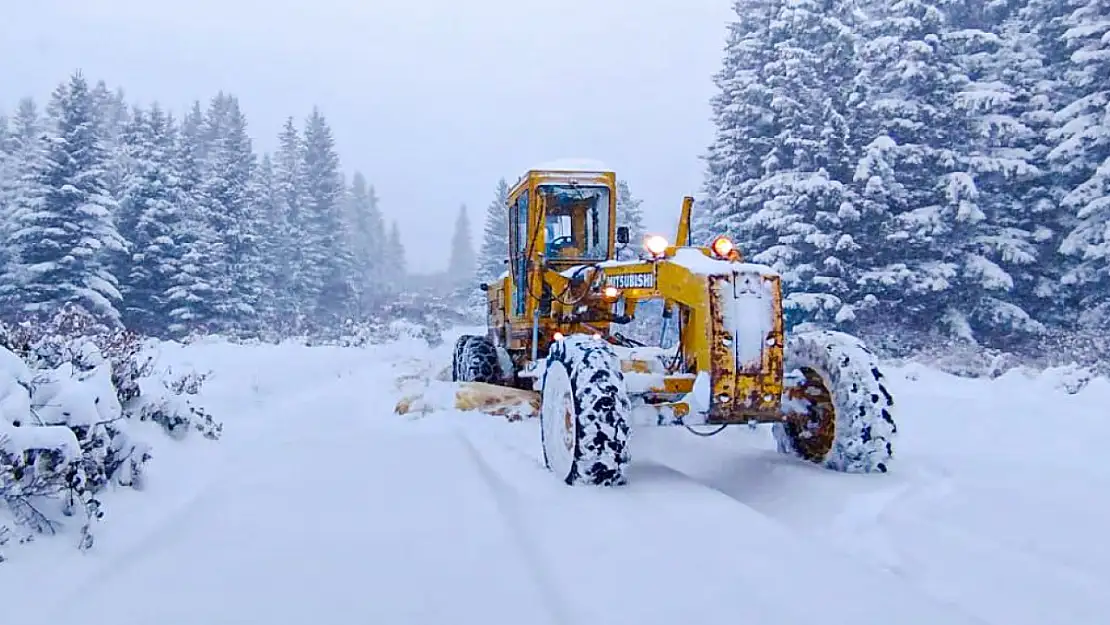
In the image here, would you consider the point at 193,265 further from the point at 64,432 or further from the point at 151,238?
the point at 64,432

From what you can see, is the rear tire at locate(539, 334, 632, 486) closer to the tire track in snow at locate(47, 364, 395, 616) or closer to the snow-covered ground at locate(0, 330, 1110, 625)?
the snow-covered ground at locate(0, 330, 1110, 625)

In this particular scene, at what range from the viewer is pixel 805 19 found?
21.7 m

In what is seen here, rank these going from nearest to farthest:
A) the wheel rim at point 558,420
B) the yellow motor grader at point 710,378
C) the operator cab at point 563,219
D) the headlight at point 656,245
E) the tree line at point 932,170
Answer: the yellow motor grader at point 710,378 < the wheel rim at point 558,420 < the headlight at point 656,245 < the operator cab at point 563,219 < the tree line at point 932,170

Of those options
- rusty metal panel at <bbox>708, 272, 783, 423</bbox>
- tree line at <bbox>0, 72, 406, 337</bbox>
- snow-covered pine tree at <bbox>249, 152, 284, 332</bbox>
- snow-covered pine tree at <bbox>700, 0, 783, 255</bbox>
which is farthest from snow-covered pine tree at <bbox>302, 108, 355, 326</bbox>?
rusty metal panel at <bbox>708, 272, 783, 423</bbox>

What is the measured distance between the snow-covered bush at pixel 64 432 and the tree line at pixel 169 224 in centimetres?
1414

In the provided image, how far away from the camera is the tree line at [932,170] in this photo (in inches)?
780

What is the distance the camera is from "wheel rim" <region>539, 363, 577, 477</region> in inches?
241

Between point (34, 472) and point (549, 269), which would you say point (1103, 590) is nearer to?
point (34, 472)

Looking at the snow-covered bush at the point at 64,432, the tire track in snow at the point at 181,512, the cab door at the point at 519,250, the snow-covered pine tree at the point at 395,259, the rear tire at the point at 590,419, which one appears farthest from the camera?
the snow-covered pine tree at the point at 395,259

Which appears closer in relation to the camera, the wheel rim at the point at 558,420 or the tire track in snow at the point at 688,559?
the tire track in snow at the point at 688,559

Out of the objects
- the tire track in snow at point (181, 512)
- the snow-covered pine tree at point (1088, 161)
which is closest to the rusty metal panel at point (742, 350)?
the tire track in snow at point (181, 512)

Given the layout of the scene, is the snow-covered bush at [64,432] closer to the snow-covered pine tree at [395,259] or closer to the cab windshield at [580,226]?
the cab windshield at [580,226]

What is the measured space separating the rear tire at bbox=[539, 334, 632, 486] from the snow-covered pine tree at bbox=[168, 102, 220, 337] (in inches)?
1085

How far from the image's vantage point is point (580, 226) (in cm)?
1088
